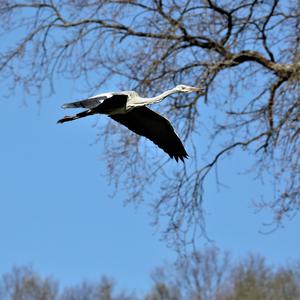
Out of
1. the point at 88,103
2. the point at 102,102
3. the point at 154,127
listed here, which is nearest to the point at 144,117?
the point at 154,127

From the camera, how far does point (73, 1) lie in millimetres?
11203

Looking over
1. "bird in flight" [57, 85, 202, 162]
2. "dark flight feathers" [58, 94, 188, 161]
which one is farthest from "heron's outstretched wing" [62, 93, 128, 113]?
"dark flight feathers" [58, 94, 188, 161]

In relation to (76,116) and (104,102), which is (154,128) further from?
(76,116)

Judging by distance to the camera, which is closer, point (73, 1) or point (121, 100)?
point (121, 100)

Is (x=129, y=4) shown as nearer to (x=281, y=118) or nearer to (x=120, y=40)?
(x=120, y=40)

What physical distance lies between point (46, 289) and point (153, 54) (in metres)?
24.7

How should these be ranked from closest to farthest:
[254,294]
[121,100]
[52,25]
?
[121,100], [52,25], [254,294]

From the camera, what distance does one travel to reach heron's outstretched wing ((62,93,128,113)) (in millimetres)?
6941

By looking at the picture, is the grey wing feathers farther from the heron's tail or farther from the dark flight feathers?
the dark flight feathers

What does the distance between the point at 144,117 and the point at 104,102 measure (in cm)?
91

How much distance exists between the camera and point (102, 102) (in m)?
7.18

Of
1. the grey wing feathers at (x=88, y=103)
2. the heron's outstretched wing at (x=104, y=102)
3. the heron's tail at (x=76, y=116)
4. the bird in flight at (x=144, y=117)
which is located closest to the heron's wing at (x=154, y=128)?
the bird in flight at (x=144, y=117)

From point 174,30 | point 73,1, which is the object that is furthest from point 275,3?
point 73,1

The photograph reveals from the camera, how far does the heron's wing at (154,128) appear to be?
8188 mm
